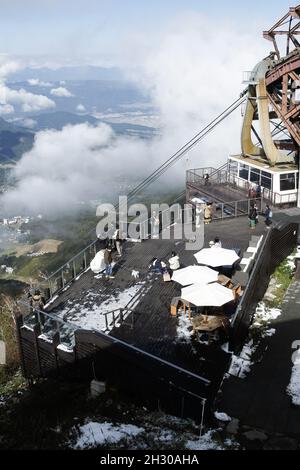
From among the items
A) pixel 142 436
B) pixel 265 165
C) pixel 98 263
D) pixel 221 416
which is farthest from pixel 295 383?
pixel 265 165

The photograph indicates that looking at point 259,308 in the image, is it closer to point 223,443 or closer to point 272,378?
point 272,378

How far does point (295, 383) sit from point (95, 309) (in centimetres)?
864

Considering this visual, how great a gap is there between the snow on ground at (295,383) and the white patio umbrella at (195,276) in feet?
14.7

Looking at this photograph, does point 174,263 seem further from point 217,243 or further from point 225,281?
point 225,281

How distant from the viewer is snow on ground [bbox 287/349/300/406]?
14.0 m

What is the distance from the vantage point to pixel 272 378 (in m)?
15.0

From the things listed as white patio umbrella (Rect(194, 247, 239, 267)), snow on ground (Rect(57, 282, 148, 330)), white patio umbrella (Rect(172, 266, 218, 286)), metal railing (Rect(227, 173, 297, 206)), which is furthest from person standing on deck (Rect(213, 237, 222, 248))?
metal railing (Rect(227, 173, 297, 206))

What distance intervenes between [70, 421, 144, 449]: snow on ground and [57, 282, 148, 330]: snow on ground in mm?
4726

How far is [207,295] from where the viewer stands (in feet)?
54.1

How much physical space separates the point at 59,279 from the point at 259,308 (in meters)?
9.58

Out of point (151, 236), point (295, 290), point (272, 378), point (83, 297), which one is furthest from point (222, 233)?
point (272, 378)

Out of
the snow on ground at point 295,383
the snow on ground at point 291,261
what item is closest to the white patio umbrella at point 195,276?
the snow on ground at point 295,383

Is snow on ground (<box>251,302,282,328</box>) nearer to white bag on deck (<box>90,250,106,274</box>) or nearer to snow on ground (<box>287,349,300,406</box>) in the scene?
snow on ground (<box>287,349,300,406</box>)
